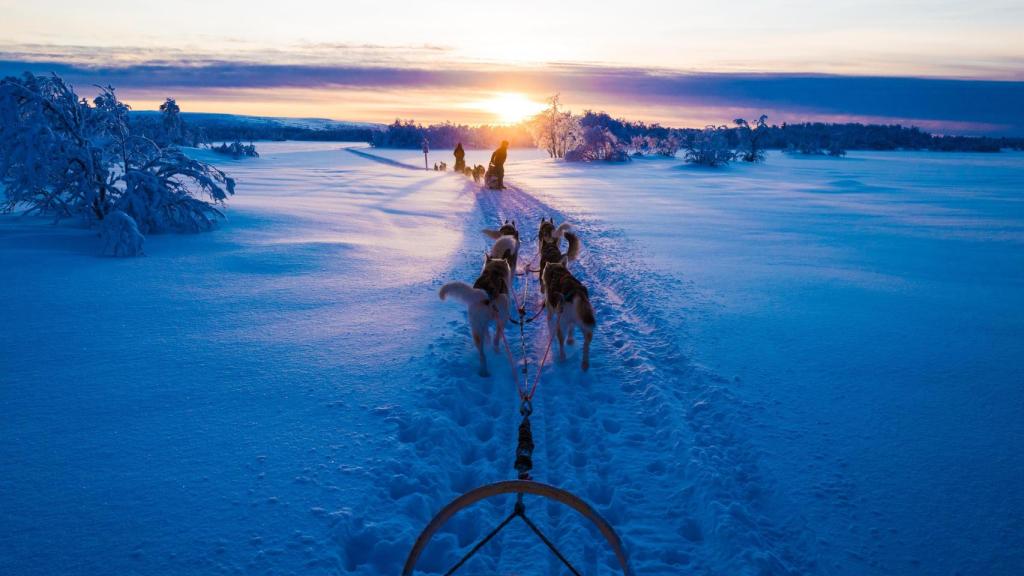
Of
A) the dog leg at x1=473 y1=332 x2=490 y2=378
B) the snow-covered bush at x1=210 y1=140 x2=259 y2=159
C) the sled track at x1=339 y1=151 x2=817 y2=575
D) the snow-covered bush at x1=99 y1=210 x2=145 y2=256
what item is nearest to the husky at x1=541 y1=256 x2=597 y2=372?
the sled track at x1=339 y1=151 x2=817 y2=575

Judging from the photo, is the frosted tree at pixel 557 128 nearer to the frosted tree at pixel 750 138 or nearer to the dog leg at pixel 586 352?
the frosted tree at pixel 750 138

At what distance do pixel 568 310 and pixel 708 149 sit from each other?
1218 inches

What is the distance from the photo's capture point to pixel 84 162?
912 cm

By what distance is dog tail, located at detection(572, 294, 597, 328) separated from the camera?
4403 mm

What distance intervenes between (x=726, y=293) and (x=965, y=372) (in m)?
2.68

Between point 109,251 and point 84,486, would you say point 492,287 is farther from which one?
point 109,251

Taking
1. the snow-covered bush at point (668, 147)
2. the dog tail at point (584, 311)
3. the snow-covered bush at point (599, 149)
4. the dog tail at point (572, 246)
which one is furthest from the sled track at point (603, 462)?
the snow-covered bush at point (668, 147)

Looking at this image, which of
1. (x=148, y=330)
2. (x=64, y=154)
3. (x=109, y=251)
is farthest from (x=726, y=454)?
(x=64, y=154)

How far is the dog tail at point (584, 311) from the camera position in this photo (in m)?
4.40

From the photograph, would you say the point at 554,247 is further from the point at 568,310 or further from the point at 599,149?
the point at 599,149

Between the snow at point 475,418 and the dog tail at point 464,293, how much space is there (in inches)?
26.8

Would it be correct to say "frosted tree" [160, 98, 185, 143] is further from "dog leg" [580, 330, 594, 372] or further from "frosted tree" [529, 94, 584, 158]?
"dog leg" [580, 330, 594, 372]

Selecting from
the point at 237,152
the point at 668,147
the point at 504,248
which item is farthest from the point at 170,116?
the point at 504,248

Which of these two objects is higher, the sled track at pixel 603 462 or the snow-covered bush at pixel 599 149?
the snow-covered bush at pixel 599 149
